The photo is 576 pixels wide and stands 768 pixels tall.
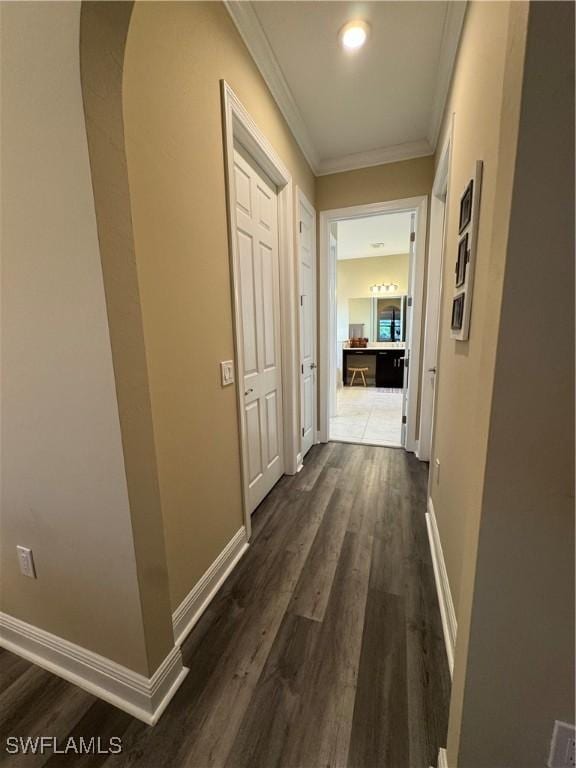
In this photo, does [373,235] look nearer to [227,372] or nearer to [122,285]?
[227,372]

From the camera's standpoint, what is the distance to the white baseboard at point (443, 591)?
1205mm

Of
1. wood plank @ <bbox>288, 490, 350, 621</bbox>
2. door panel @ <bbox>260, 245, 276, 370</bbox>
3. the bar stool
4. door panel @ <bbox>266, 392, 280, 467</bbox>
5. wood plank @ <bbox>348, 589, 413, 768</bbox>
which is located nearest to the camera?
A: wood plank @ <bbox>348, 589, 413, 768</bbox>

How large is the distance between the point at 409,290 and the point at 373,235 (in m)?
2.57

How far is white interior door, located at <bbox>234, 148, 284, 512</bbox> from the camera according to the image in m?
1.80

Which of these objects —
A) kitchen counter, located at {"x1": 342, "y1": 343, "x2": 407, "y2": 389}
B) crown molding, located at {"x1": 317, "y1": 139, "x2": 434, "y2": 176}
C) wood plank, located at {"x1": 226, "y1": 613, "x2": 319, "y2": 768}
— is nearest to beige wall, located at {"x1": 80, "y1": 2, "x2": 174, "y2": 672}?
wood plank, located at {"x1": 226, "y1": 613, "x2": 319, "y2": 768}

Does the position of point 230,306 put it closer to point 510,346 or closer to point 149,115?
point 149,115

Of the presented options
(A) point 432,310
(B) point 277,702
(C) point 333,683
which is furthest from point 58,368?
(A) point 432,310

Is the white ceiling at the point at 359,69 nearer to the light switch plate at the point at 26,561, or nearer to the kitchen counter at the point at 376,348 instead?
the light switch plate at the point at 26,561

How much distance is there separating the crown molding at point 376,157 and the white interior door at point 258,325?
1.06 meters

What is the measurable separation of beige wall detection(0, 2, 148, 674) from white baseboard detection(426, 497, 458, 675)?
1.16m

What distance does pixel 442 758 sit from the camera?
0.86 m

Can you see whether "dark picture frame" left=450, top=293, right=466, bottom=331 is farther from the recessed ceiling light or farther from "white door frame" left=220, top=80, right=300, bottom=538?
the recessed ceiling light

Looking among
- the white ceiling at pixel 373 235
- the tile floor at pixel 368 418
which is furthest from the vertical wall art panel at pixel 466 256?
the white ceiling at pixel 373 235

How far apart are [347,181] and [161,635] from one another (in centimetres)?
357
